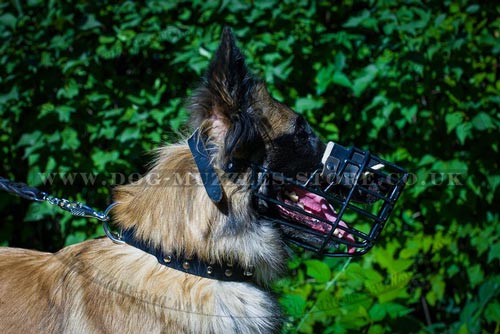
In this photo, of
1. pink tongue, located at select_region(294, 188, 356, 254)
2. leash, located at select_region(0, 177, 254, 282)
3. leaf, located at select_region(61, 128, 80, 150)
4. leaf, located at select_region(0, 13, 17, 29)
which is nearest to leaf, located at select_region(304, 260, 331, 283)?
pink tongue, located at select_region(294, 188, 356, 254)

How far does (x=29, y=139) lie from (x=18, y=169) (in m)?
0.66

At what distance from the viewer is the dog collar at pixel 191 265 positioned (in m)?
2.21

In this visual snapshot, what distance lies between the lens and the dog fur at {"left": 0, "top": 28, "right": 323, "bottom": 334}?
216 cm

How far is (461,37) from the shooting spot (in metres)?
3.85

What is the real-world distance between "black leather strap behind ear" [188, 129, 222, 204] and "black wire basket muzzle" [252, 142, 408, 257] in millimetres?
187

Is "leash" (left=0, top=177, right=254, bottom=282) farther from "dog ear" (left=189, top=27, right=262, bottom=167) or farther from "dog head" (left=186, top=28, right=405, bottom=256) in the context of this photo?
"dog ear" (left=189, top=27, right=262, bottom=167)

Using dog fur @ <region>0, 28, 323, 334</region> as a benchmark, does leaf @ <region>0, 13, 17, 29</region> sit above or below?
above

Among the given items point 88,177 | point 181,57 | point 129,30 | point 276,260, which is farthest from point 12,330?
point 129,30

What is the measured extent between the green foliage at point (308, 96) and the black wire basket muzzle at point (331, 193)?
128 cm

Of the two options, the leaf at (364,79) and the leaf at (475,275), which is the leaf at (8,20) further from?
the leaf at (475,275)

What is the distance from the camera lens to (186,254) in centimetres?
221

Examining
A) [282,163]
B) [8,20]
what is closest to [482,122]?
[282,163]

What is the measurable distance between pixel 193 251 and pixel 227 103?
2.04ft

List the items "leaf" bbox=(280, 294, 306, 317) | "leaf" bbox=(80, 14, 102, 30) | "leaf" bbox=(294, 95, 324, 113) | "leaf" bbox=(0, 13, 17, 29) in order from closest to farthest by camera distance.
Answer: "leaf" bbox=(280, 294, 306, 317) → "leaf" bbox=(0, 13, 17, 29) → "leaf" bbox=(80, 14, 102, 30) → "leaf" bbox=(294, 95, 324, 113)
